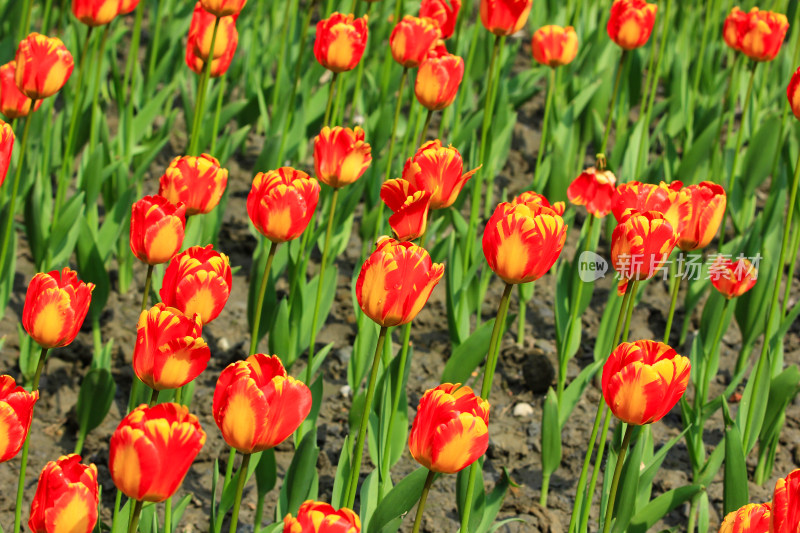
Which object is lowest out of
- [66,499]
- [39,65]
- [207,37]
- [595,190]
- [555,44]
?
[66,499]

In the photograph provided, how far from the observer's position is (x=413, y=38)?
249 centimetres

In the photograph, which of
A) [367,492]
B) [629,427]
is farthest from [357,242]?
[629,427]

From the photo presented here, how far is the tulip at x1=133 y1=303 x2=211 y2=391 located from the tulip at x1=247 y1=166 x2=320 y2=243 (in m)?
0.38

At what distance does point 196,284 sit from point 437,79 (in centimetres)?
97

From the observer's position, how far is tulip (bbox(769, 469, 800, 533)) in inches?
44.3

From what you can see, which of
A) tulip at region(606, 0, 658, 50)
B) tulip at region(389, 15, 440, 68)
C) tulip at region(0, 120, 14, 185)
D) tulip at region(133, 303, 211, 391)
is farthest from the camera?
tulip at region(606, 0, 658, 50)

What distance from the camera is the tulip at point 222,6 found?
2248 millimetres

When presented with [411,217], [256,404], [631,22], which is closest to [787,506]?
[256,404]

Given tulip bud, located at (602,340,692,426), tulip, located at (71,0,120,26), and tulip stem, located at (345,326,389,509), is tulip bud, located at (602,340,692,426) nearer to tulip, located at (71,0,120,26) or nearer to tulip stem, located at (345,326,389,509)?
tulip stem, located at (345,326,389,509)

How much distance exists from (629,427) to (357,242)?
211cm

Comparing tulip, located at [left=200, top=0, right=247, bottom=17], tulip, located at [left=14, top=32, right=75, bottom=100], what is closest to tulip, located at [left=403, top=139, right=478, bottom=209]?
tulip, located at [left=200, top=0, right=247, bottom=17]

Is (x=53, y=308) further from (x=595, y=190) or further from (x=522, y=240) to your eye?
(x=595, y=190)

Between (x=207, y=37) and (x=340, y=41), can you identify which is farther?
(x=207, y=37)

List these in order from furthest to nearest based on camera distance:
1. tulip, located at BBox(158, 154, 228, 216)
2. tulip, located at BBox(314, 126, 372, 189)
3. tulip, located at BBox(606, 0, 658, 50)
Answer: tulip, located at BBox(606, 0, 658, 50)
tulip, located at BBox(314, 126, 372, 189)
tulip, located at BBox(158, 154, 228, 216)
